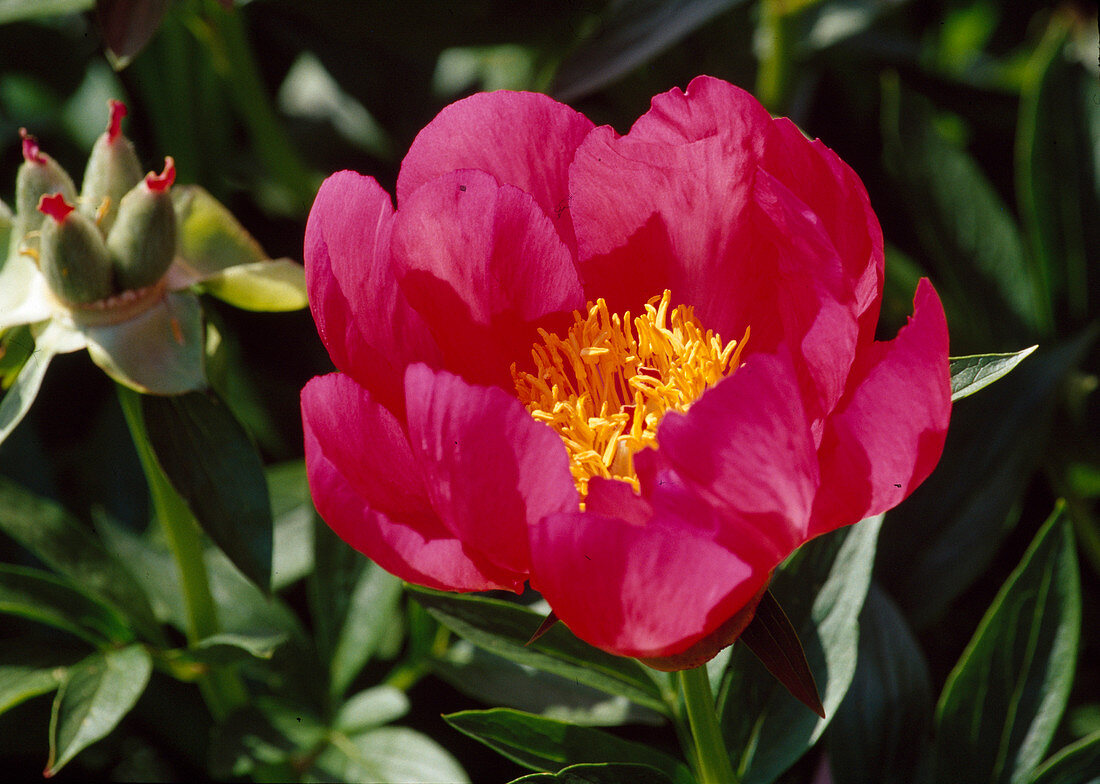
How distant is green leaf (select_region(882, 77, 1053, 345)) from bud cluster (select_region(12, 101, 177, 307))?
24.9 inches

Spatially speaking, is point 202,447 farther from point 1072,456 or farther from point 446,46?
point 1072,456

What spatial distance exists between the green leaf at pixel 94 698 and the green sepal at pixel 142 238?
230mm

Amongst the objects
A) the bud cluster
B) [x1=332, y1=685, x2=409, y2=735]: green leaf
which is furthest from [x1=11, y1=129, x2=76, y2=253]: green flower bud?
[x1=332, y1=685, x2=409, y2=735]: green leaf

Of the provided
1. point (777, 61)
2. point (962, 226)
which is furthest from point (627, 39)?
point (962, 226)

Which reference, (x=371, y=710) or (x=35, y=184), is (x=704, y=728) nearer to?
(x=371, y=710)

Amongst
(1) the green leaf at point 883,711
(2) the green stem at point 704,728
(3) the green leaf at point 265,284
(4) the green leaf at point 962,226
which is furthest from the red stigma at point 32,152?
(4) the green leaf at point 962,226

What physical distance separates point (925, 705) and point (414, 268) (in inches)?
17.0

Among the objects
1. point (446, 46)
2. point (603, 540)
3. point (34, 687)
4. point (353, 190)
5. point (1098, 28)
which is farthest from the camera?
point (1098, 28)

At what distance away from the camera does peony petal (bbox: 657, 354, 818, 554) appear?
16.2 inches

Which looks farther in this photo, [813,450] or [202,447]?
[202,447]

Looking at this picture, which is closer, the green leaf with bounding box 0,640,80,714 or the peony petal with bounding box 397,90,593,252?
the peony petal with bounding box 397,90,593,252

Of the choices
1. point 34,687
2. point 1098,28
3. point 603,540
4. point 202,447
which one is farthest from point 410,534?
point 1098,28

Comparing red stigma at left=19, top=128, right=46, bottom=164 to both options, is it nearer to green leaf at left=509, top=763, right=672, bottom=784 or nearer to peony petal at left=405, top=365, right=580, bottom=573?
peony petal at left=405, top=365, right=580, bottom=573

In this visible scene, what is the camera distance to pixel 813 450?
0.43 metres
